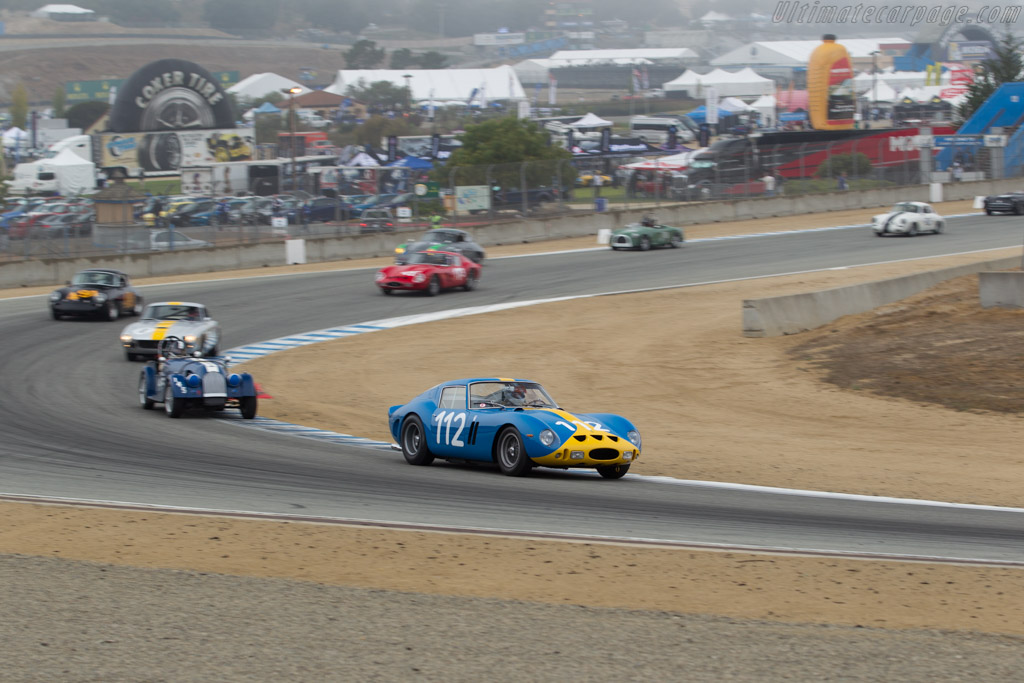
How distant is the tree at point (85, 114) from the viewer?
147m

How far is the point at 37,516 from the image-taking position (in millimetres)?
10312

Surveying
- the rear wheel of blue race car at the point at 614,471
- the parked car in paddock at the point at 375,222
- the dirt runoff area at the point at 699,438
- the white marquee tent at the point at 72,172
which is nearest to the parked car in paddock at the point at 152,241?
the parked car in paddock at the point at 375,222

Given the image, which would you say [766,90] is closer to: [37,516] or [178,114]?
[178,114]

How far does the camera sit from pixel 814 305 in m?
27.0

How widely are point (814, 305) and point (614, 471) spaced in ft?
50.0

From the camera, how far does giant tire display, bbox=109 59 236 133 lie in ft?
330

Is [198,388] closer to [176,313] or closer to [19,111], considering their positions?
[176,313]

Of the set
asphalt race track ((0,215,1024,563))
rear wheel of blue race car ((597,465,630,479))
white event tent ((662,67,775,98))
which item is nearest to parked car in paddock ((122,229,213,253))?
asphalt race track ((0,215,1024,563))

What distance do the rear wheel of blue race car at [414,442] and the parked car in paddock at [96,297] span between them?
698 inches

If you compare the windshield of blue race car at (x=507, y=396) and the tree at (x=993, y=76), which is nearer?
the windshield of blue race car at (x=507, y=396)

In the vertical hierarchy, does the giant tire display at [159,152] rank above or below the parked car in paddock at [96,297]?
above

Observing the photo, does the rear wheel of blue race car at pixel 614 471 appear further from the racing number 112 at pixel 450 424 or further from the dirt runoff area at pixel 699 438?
the racing number 112 at pixel 450 424

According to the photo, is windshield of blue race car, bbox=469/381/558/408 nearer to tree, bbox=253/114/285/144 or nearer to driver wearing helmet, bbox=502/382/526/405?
driver wearing helmet, bbox=502/382/526/405

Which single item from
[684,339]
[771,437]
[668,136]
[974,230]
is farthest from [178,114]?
[771,437]
